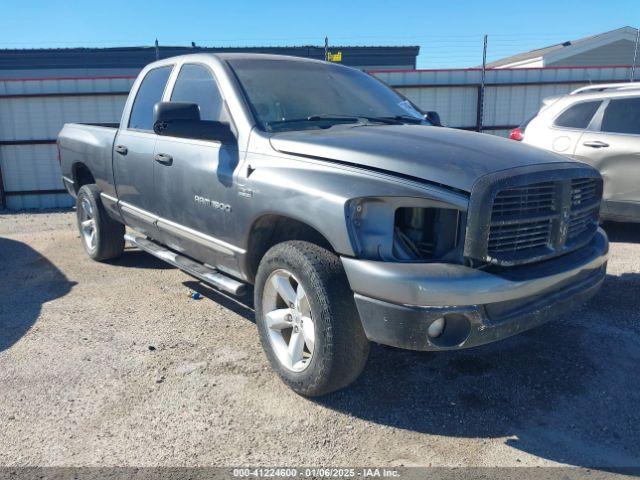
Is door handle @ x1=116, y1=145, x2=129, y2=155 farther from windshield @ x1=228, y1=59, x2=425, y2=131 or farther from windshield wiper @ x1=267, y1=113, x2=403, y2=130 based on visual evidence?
windshield wiper @ x1=267, y1=113, x2=403, y2=130

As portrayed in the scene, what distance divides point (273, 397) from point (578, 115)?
18.2 feet

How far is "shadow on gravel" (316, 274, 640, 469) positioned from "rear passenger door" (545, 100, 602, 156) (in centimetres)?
317

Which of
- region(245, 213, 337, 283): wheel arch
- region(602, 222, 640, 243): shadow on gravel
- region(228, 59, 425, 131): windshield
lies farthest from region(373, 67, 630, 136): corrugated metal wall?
region(245, 213, 337, 283): wheel arch

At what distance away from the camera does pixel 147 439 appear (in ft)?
9.46

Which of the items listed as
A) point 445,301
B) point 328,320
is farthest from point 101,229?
point 445,301

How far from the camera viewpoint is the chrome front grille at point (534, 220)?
2742mm

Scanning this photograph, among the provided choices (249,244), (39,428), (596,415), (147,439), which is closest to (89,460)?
(147,439)

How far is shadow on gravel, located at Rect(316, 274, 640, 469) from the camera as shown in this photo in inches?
113

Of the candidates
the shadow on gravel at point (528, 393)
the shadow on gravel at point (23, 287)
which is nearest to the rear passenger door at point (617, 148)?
the shadow on gravel at point (528, 393)

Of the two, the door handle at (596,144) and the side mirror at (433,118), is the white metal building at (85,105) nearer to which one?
the door handle at (596,144)

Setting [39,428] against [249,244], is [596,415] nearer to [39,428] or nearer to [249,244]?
[249,244]

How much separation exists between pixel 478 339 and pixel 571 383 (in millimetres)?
1109

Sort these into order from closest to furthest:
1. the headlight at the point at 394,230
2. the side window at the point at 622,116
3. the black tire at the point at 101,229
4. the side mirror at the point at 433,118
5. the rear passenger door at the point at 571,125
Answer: the headlight at the point at 394,230 → the side mirror at the point at 433,118 → the black tire at the point at 101,229 → the side window at the point at 622,116 → the rear passenger door at the point at 571,125

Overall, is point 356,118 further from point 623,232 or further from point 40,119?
point 40,119
